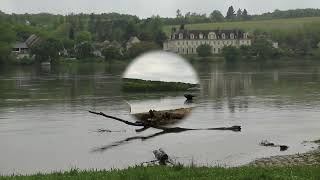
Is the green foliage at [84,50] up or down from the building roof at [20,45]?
down

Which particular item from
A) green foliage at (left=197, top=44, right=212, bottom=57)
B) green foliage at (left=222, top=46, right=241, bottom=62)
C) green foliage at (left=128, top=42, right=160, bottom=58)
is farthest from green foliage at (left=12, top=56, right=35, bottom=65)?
green foliage at (left=222, top=46, right=241, bottom=62)

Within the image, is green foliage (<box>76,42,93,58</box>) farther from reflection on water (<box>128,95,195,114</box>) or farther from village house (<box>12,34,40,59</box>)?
reflection on water (<box>128,95,195,114</box>)

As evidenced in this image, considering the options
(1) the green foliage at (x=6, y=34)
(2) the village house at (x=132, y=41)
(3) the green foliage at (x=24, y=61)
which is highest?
(1) the green foliage at (x=6, y=34)

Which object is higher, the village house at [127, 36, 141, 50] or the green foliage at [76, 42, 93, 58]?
the village house at [127, 36, 141, 50]

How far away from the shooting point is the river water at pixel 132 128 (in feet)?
105

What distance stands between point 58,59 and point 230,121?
124169mm

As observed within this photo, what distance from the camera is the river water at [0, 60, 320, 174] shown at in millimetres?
32094

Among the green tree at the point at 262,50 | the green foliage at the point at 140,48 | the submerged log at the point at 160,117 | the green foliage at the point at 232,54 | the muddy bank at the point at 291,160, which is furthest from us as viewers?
the green tree at the point at 262,50

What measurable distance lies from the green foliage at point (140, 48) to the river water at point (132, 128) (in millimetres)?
96437

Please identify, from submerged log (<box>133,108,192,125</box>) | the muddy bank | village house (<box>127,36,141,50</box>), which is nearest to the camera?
the muddy bank

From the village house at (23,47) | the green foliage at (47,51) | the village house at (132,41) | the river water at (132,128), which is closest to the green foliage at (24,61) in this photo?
the green foliage at (47,51)

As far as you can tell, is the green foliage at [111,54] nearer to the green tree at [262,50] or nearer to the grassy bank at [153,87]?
the green tree at [262,50]

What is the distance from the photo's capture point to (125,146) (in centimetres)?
3581

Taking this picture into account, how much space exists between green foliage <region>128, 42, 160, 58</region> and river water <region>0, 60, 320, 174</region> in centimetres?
9644
